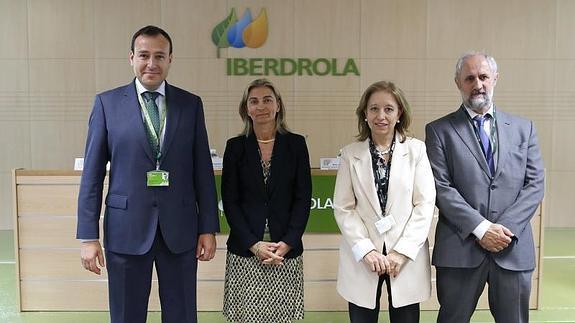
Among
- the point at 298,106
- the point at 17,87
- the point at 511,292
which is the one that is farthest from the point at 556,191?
the point at 17,87

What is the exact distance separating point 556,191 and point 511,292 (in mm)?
5544

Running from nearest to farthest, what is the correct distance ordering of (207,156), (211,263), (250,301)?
(207,156) → (250,301) → (211,263)

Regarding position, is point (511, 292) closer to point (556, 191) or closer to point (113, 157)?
point (113, 157)

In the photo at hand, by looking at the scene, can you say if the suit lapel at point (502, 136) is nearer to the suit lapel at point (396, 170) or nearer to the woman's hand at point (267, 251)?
the suit lapel at point (396, 170)

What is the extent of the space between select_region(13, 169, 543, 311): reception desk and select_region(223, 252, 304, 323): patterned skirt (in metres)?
1.05

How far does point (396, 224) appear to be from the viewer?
244 cm

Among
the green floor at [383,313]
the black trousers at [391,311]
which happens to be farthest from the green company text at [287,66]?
the black trousers at [391,311]

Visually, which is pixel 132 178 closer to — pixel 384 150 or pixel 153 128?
pixel 153 128

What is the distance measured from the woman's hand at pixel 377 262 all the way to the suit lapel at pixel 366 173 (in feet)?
0.68

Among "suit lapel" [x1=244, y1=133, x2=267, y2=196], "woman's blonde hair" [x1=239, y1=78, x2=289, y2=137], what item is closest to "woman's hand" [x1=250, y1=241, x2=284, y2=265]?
"suit lapel" [x1=244, y1=133, x2=267, y2=196]

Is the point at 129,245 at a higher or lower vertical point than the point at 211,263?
higher

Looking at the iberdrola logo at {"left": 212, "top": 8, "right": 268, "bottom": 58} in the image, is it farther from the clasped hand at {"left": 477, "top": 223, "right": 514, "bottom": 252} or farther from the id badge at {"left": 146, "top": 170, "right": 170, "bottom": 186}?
the clasped hand at {"left": 477, "top": 223, "right": 514, "bottom": 252}

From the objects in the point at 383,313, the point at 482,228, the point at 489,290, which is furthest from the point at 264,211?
the point at 383,313

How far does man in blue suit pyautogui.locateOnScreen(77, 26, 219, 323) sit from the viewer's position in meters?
2.24
